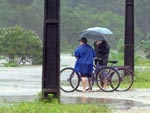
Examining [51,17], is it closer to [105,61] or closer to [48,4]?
[48,4]

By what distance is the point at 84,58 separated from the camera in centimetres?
1705

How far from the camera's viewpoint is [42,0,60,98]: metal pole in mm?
12273

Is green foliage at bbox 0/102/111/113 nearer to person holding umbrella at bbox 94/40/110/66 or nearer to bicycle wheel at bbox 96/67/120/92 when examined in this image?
bicycle wheel at bbox 96/67/120/92

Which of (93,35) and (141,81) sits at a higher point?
(93,35)

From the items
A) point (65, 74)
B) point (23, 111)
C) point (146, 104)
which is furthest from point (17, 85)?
point (23, 111)

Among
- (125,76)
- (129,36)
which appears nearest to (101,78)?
(125,76)

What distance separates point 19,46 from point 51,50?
84.8 feet

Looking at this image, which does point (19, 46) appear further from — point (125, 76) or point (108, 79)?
point (108, 79)

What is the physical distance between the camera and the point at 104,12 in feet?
351

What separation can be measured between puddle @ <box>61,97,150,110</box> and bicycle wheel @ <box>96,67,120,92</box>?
2.62 meters

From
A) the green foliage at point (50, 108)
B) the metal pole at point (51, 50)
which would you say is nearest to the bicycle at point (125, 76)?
the metal pole at point (51, 50)

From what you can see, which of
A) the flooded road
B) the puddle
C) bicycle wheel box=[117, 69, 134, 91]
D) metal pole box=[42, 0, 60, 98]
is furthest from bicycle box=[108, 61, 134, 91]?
metal pole box=[42, 0, 60, 98]

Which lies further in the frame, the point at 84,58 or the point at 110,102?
the point at 84,58

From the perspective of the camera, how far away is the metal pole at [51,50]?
12273 millimetres
